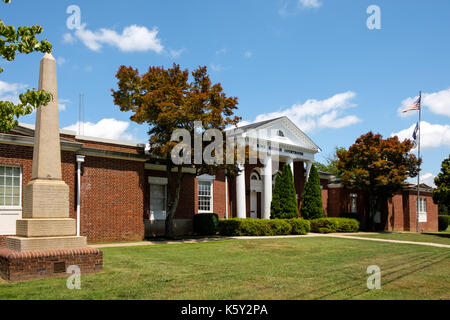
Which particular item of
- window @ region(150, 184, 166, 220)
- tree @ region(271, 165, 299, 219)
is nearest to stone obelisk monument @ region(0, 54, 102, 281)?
window @ region(150, 184, 166, 220)

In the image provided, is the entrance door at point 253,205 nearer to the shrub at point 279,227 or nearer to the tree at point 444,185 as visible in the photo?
the shrub at point 279,227

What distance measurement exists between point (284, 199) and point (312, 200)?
3.42 m

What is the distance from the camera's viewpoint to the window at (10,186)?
13.8 meters

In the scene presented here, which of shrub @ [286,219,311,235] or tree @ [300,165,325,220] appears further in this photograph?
tree @ [300,165,325,220]

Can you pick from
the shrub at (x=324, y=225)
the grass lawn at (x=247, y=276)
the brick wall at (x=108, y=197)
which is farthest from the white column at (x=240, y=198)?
the grass lawn at (x=247, y=276)

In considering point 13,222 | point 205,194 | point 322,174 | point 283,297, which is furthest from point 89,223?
point 322,174

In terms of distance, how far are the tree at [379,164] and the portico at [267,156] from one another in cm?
326

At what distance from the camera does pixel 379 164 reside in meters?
27.4

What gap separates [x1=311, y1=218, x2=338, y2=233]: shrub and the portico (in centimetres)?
319

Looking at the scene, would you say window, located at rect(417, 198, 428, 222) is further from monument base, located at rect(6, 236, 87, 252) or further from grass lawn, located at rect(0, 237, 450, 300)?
monument base, located at rect(6, 236, 87, 252)

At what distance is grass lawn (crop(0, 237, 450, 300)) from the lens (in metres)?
7.08

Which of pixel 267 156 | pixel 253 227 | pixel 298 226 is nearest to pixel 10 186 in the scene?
pixel 253 227

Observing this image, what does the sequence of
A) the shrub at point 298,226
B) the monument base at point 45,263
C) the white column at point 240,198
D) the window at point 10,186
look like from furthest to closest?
the white column at point 240,198, the shrub at point 298,226, the window at point 10,186, the monument base at point 45,263

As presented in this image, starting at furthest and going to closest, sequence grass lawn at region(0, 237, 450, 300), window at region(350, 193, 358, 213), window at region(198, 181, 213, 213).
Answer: window at region(350, 193, 358, 213) < window at region(198, 181, 213, 213) < grass lawn at region(0, 237, 450, 300)
